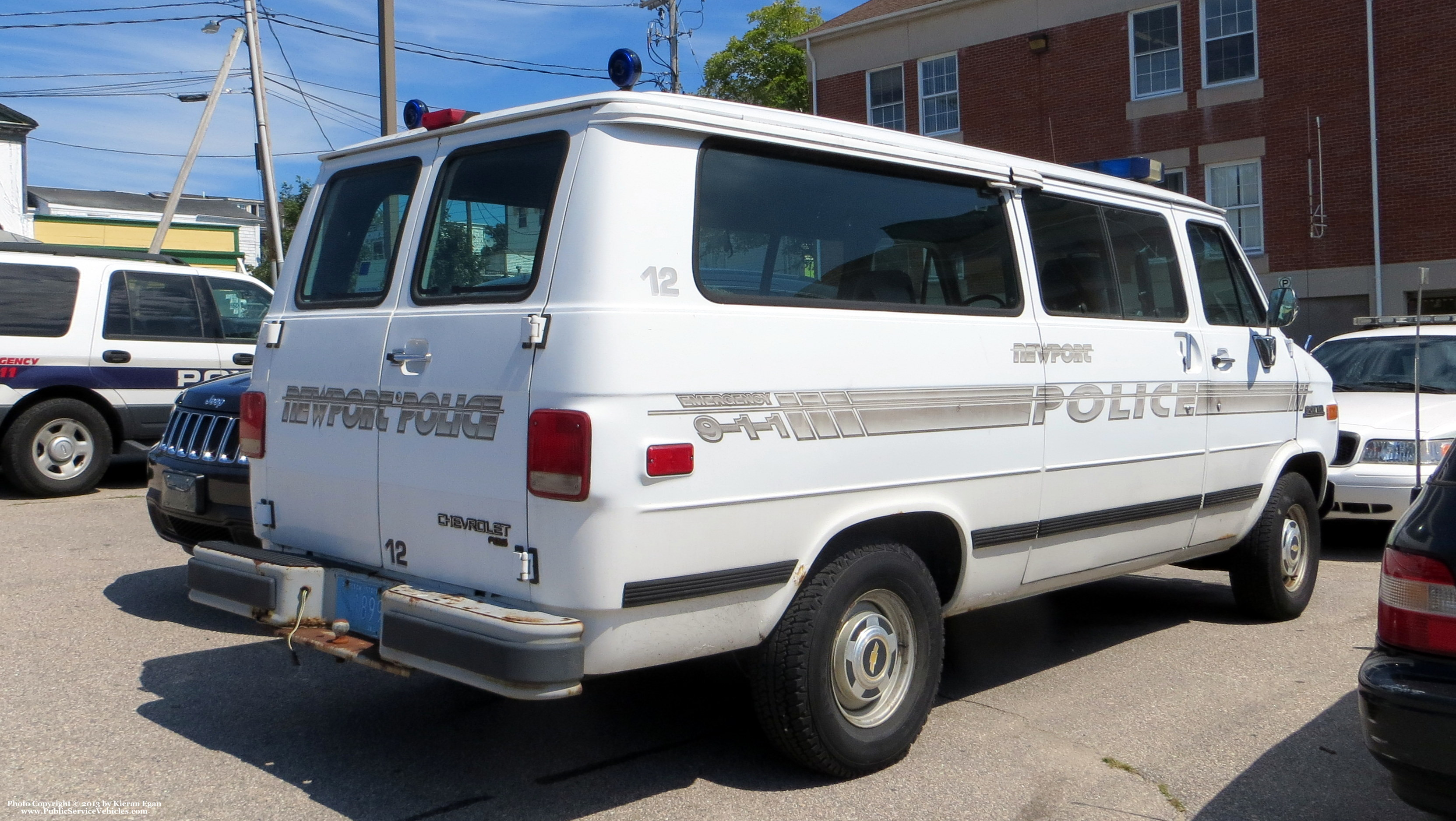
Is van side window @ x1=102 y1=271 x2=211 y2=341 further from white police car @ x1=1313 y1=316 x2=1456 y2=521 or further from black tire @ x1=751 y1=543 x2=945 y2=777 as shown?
white police car @ x1=1313 y1=316 x2=1456 y2=521

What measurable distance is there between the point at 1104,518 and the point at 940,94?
2183cm

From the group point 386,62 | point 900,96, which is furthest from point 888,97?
point 386,62

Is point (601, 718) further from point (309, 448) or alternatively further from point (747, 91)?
point (747, 91)

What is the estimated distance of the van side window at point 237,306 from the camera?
1142 centimetres

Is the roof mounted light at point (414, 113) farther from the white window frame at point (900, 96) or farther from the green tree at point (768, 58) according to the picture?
the green tree at point (768, 58)

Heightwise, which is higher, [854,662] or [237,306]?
[237,306]

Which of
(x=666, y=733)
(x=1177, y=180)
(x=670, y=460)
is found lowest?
(x=666, y=733)

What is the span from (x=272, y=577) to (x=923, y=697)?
2.36 m

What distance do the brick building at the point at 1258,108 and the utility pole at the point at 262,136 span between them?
1264 cm

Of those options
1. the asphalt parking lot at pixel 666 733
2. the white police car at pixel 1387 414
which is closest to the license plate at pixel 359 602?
the asphalt parking lot at pixel 666 733

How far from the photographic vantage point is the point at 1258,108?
21344mm

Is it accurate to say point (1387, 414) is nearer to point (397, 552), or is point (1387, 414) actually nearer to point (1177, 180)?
point (397, 552)

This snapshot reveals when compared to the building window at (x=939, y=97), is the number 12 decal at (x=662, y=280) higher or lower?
lower

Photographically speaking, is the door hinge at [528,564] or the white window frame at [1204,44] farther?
the white window frame at [1204,44]
